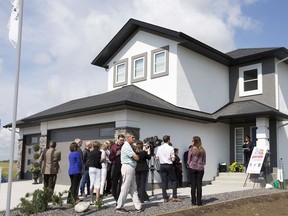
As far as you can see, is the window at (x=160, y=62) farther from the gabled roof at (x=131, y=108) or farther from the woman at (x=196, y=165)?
the woman at (x=196, y=165)

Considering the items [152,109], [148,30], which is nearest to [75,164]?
[152,109]

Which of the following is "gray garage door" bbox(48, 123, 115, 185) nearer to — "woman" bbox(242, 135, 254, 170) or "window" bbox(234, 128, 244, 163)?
"woman" bbox(242, 135, 254, 170)

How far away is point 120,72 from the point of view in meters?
18.6

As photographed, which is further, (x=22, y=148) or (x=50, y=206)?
(x=22, y=148)

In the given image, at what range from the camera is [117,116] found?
13.0m

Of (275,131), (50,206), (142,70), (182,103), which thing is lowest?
(50,206)

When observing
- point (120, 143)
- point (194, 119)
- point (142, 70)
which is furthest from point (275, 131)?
point (120, 143)

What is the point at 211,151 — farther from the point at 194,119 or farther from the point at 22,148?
the point at 22,148

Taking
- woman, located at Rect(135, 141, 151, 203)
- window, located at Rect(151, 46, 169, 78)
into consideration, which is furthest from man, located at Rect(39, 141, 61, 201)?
window, located at Rect(151, 46, 169, 78)

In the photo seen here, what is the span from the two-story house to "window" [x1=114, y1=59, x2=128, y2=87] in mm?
52

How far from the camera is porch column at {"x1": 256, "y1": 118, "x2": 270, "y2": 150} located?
15.4 meters

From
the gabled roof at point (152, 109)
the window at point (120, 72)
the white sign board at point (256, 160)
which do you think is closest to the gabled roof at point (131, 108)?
the gabled roof at point (152, 109)

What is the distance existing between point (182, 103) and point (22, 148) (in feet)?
32.5

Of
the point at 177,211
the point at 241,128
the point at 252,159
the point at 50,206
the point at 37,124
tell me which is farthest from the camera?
the point at 37,124
